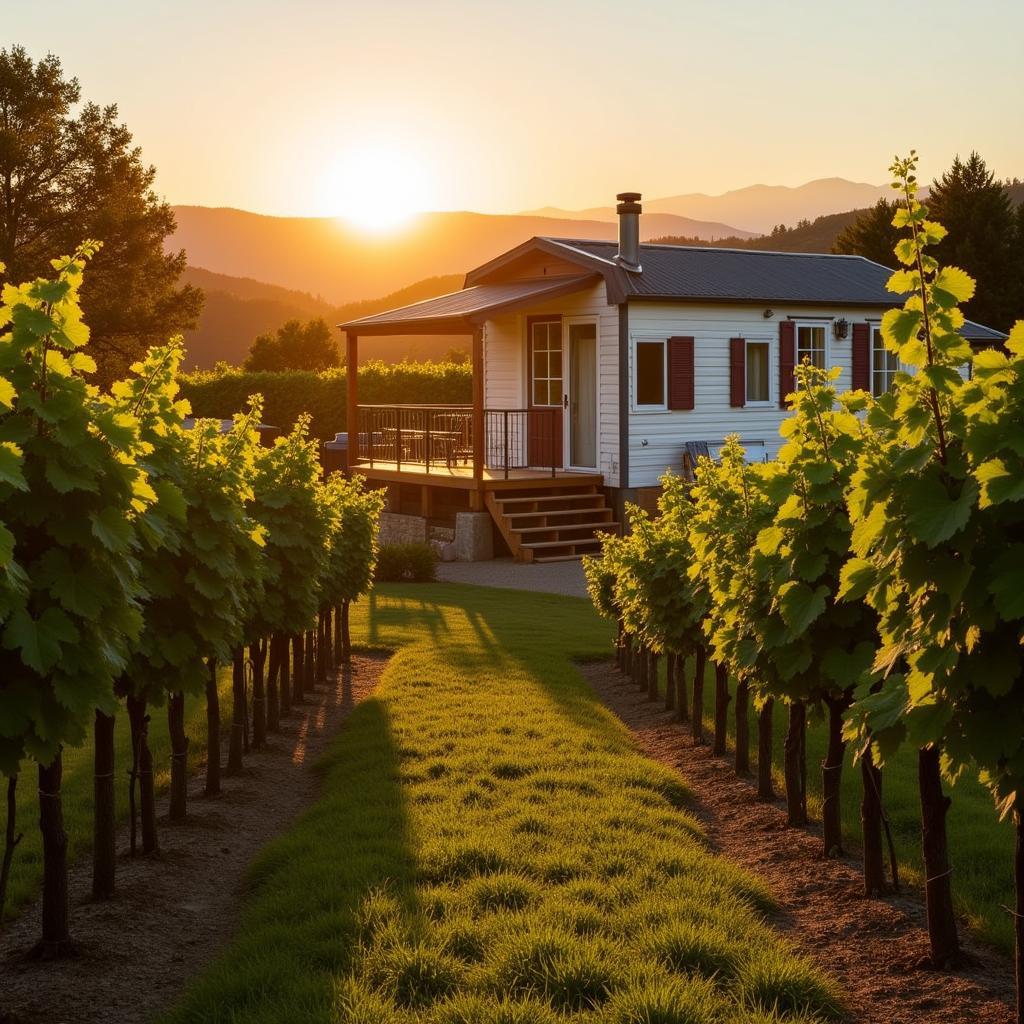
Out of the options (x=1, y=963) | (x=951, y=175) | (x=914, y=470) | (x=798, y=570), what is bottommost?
(x=1, y=963)

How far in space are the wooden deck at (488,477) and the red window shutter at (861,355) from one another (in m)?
6.72

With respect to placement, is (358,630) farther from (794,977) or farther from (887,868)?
(794,977)

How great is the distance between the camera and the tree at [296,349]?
56.8m

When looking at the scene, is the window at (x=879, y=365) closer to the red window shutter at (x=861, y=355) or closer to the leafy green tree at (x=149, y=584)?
the red window shutter at (x=861, y=355)

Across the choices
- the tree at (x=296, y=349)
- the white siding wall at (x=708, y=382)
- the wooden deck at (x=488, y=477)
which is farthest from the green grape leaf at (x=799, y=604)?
the tree at (x=296, y=349)

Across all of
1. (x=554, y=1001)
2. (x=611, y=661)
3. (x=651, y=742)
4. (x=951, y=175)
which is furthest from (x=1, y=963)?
(x=951, y=175)

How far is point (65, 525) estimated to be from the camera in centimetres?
502

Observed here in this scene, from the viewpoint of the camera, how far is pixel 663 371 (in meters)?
23.3

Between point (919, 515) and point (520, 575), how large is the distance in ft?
53.4

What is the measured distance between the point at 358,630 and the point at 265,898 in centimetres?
1008

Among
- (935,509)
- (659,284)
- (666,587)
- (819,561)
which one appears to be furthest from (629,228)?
(935,509)

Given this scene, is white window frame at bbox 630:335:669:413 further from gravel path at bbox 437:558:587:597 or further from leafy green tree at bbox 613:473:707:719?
leafy green tree at bbox 613:473:707:719

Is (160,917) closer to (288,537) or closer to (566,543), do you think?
(288,537)

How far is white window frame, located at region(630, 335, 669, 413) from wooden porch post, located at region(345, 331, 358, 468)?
17.3 feet
